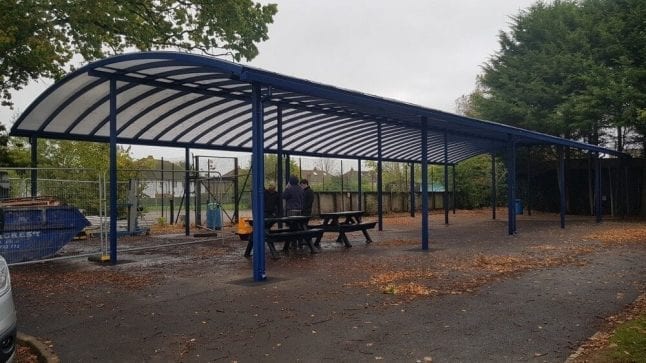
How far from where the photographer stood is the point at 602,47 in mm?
22562

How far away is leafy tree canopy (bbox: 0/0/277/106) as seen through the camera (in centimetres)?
1091

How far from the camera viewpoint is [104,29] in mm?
12336

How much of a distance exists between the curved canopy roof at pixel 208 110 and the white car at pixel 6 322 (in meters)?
4.56

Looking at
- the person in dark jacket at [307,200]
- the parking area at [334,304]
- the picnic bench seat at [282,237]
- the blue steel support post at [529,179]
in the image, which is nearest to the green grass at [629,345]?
the parking area at [334,304]

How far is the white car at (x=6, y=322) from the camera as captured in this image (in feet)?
12.6

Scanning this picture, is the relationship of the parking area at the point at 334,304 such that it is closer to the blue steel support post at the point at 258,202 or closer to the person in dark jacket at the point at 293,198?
the blue steel support post at the point at 258,202

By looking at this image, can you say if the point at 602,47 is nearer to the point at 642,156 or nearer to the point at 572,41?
the point at 572,41

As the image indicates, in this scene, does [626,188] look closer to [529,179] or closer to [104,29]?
[529,179]

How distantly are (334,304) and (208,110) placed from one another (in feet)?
26.7

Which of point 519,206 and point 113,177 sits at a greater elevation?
point 113,177

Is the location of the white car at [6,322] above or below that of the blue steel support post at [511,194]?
below

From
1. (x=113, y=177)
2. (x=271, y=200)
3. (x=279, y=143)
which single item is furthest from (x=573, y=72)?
(x=113, y=177)

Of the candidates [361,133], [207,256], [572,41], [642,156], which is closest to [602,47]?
[572,41]

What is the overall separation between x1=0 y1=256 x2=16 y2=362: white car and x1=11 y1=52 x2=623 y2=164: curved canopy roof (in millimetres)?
4557
